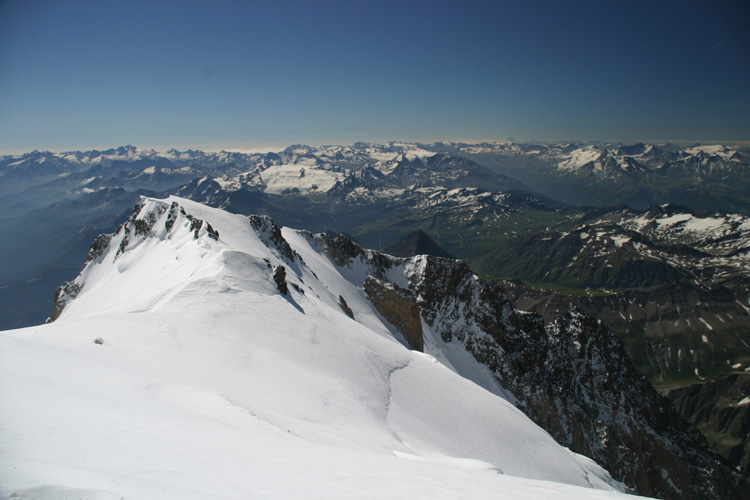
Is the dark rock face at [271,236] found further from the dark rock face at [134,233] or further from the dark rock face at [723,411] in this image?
the dark rock face at [723,411]

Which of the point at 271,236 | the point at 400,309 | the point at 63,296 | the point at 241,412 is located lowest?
the point at 63,296

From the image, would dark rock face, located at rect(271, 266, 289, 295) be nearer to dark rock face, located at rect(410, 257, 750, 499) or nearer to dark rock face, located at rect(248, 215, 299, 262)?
dark rock face, located at rect(248, 215, 299, 262)

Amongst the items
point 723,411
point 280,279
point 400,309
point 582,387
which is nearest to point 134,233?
point 280,279

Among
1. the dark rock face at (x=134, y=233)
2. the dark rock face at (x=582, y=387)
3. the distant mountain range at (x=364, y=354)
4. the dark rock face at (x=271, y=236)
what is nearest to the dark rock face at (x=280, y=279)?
the distant mountain range at (x=364, y=354)

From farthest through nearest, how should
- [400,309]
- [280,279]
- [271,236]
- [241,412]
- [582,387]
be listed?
[582,387] → [400,309] → [271,236] → [280,279] → [241,412]

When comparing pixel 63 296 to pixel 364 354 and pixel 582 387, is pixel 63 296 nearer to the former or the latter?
pixel 364 354

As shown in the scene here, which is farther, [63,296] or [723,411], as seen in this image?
[723,411]
